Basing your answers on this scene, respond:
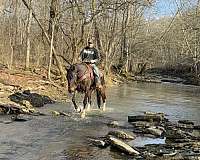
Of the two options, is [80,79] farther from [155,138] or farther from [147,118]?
[155,138]

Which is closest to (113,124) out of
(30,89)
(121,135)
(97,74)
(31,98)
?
(121,135)

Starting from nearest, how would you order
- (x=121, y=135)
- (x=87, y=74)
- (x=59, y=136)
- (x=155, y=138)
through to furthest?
1. (x=59, y=136)
2. (x=121, y=135)
3. (x=155, y=138)
4. (x=87, y=74)

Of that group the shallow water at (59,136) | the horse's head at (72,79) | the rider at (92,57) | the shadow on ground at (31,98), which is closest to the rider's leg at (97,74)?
the rider at (92,57)

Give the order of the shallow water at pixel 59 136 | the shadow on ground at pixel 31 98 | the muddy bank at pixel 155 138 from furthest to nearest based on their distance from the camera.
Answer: the shadow on ground at pixel 31 98 < the muddy bank at pixel 155 138 < the shallow water at pixel 59 136

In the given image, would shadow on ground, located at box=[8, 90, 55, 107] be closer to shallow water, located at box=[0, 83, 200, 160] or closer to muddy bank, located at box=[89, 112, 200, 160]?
shallow water, located at box=[0, 83, 200, 160]

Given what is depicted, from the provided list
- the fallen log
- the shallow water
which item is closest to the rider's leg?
the shallow water

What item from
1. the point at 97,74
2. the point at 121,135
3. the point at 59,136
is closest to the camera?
the point at 59,136

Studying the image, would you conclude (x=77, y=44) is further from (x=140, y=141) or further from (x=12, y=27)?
(x=140, y=141)

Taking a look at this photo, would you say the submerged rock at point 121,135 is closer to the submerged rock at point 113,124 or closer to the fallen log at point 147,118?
the submerged rock at point 113,124

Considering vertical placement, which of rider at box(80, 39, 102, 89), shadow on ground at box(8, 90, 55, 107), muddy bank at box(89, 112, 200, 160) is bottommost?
muddy bank at box(89, 112, 200, 160)

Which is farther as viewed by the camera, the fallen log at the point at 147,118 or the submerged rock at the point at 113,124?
the fallen log at the point at 147,118

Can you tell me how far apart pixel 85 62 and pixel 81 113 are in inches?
81.6

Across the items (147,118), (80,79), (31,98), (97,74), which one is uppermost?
(97,74)

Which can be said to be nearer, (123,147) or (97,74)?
(123,147)
